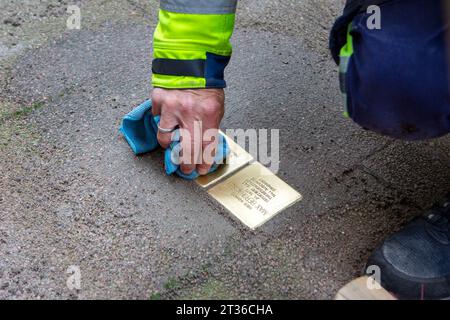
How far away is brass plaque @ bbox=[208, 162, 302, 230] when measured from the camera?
1633 millimetres

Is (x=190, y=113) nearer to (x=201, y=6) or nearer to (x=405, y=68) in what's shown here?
(x=201, y=6)

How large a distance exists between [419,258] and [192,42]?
78 cm

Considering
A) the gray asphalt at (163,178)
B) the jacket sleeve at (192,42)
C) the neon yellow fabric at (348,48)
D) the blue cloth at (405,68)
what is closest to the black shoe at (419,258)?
the gray asphalt at (163,178)

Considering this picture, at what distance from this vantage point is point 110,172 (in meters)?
1.74

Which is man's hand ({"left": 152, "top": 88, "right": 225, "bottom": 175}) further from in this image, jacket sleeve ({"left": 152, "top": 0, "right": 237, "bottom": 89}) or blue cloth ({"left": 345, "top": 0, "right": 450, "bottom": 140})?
blue cloth ({"left": 345, "top": 0, "right": 450, "bottom": 140})

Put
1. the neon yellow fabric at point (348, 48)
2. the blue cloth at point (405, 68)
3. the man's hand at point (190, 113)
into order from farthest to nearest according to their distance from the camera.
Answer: the man's hand at point (190, 113), the neon yellow fabric at point (348, 48), the blue cloth at point (405, 68)

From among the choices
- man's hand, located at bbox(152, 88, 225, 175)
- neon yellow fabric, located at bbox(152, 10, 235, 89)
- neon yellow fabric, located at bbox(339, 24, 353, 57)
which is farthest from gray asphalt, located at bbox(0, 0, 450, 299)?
neon yellow fabric, located at bbox(339, 24, 353, 57)

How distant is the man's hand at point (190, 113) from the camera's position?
1.57 meters

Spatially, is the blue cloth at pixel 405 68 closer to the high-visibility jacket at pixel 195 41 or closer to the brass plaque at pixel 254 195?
the high-visibility jacket at pixel 195 41

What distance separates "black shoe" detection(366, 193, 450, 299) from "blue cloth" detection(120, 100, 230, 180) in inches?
20.6

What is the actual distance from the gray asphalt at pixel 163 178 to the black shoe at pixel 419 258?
9 centimetres
